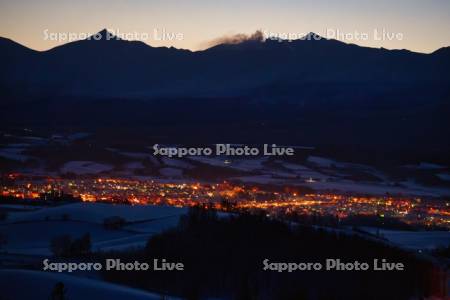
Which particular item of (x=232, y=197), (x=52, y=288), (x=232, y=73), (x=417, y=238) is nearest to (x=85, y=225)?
(x=417, y=238)

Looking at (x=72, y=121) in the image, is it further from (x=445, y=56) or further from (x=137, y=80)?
(x=445, y=56)

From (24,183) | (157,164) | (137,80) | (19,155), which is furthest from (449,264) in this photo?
(137,80)

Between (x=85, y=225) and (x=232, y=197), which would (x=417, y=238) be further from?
(x=232, y=197)

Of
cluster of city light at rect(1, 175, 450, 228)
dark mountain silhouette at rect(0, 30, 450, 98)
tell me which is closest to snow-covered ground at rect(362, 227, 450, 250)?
cluster of city light at rect(1, 175, 450, 228)

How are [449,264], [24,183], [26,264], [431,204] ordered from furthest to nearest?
Result: 1. [24,183]
2. [431,204]
3. [449,264]
4. [26,264]

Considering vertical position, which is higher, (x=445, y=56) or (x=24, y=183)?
(x=445, y=56)

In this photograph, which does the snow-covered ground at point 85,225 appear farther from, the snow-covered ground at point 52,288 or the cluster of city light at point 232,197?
the snow-covered ground at point 52,288

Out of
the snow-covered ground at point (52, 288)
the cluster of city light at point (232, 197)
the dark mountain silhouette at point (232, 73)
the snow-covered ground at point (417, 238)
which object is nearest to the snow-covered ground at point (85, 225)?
the cluster of city light at point (232, 197)
